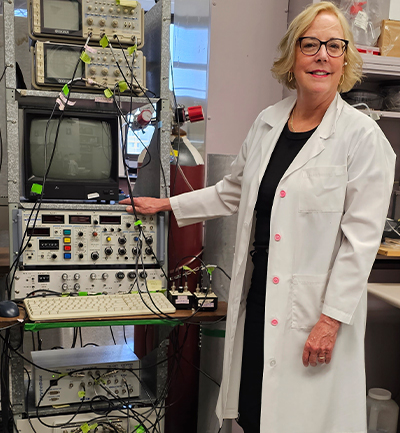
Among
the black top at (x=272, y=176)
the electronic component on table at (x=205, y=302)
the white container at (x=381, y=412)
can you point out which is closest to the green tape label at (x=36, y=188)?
the electronic component on table at (x=205, y=302)

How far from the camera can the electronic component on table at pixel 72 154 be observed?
1729 mm

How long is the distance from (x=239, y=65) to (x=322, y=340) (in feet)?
5.64

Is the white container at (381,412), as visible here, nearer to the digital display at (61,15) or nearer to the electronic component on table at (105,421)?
the electronic component on table at (105,421)

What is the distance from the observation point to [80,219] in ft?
5.82

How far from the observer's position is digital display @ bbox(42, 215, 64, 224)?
1.74 m

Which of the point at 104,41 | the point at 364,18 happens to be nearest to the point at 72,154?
the point at 104,41

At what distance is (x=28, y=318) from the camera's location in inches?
60.2

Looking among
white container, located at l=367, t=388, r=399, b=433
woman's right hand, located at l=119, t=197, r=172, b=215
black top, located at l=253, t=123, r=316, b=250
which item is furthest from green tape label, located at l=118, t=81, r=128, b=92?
white container, located at l=367, t=388, r=399, b=433

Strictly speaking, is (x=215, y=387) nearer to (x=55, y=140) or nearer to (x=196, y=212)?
(x=196, y=212)

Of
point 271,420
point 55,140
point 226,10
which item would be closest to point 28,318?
point 55,140

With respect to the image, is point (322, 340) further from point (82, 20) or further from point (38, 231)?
point (82, 20)

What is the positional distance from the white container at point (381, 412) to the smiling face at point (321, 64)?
146 centimetres

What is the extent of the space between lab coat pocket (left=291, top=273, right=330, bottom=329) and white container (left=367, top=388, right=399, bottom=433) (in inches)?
41.3

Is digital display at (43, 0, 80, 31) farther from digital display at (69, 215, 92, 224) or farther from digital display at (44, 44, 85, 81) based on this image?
digital display at (69, 215, 92, 224)
